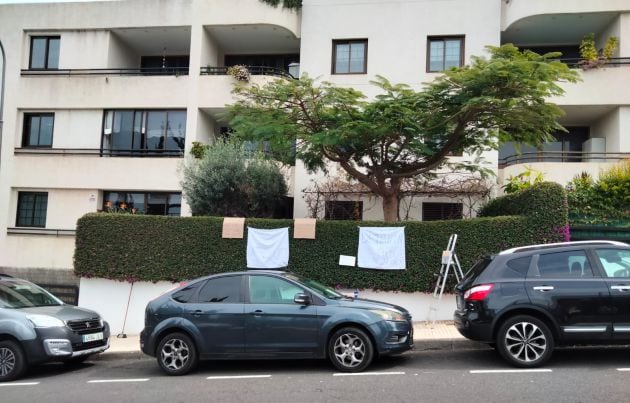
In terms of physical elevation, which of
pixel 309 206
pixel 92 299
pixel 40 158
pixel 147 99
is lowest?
pixel 92 299

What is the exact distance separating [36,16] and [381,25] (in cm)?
1284

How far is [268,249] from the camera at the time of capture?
12.8 meters

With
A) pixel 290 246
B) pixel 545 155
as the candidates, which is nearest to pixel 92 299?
pixel 290 246

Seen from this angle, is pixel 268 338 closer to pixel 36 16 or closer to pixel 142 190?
pixel 142 190

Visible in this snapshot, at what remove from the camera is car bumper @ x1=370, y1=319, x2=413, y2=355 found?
806cm

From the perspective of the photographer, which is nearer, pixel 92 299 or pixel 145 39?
pixel 92 299

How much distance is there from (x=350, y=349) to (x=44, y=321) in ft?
16.8

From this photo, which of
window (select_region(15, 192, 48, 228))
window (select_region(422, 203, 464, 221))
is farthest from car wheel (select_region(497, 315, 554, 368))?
window (select_region(15, 192, 48, 228))

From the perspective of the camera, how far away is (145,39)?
20.9 metres

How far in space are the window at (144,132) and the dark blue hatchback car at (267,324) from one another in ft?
37.2

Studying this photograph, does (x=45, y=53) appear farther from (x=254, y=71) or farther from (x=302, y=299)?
(x=302, y=299)

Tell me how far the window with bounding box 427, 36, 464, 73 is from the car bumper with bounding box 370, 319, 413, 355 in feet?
38.2

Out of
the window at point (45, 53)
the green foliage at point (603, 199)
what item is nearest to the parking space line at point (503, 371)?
the green foliage at point (603, 199)

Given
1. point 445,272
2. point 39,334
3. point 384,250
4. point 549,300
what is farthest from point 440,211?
point 39,334
